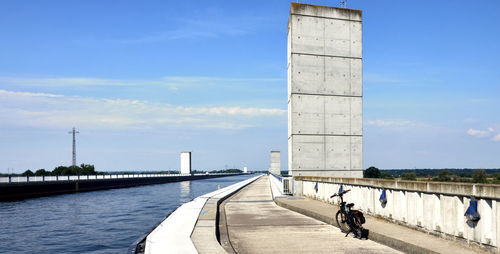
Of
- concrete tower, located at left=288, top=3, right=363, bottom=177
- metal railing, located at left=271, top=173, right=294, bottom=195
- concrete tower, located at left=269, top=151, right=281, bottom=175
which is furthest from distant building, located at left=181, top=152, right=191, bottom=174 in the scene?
metal railing, located at left=271, top=173, right=294, bottom=195

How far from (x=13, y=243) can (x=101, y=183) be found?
65149 millimetres

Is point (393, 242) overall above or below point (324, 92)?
below

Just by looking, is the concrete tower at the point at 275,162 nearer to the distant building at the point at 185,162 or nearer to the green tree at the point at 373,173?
the green tree at the point at 373,173

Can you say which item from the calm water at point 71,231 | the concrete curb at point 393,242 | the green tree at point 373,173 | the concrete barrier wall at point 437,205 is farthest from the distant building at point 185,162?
the concrete curb at point 393,242

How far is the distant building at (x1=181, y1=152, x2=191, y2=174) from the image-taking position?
17900 centimetres

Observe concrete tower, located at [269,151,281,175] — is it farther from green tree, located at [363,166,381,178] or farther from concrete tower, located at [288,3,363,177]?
concrete tower, located at [288,3,363,177]

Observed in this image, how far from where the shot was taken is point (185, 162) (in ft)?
591

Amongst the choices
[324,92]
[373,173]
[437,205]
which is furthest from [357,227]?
[373,173]

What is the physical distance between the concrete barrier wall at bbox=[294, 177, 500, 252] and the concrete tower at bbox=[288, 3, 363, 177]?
49.8ft

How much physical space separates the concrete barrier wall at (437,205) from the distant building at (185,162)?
166 m

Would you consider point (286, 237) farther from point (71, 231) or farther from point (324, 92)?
point (324, 92)

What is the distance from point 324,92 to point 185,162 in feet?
502

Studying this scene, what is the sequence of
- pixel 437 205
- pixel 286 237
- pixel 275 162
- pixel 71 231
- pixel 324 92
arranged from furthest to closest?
pixel 275 162
pixel 324 92
pixel 71 231
pixel 286 237
pixel 437 205

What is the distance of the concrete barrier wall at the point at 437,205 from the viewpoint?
884cm
